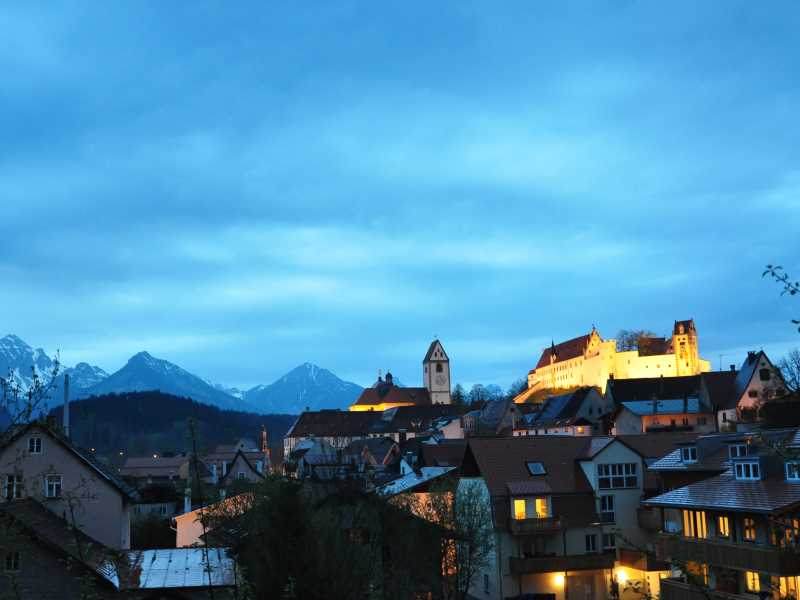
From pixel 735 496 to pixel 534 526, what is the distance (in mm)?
13984

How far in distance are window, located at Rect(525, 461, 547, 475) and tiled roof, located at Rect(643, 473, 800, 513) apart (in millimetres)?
10670

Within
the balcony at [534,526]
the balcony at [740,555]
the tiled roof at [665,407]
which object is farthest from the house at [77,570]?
the tiled roof at [665,407]

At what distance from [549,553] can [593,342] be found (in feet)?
458

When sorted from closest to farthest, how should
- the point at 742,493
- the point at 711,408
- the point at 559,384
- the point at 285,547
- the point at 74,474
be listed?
the point at 285,547 < the point at 742,493 < the point at 74,474 < the point at 711,408 < the point at 559,384

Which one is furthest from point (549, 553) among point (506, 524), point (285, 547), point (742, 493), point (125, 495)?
point (285, 547)

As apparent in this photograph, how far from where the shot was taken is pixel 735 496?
3175cm

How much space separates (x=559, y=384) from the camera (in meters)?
194

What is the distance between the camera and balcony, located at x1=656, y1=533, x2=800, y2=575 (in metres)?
28.4

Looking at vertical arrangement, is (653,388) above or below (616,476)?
above

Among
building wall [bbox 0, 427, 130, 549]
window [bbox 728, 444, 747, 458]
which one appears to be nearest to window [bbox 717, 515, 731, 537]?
window [bbox 728, 444, 747, 458]

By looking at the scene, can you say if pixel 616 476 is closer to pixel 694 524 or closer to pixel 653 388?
pixel 694 524

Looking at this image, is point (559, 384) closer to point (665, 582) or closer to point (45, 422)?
point (665, 582)

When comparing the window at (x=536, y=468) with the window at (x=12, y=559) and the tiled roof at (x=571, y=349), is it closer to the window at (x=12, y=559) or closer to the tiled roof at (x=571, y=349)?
the window at (x=12, y=559)

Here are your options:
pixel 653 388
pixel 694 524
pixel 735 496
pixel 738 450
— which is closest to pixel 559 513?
pixel 694 524
